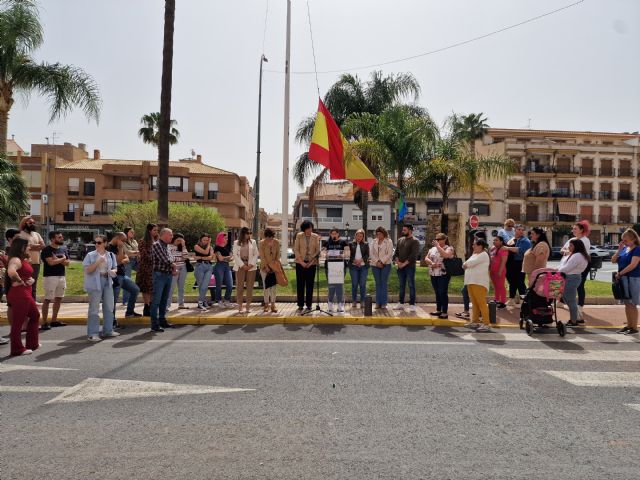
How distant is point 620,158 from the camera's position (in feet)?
215

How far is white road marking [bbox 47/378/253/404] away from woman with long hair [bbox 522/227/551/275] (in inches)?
268

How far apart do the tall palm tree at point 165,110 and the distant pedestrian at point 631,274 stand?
9.76 meters

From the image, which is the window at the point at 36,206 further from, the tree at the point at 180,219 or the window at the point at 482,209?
the window at the point at 482,209

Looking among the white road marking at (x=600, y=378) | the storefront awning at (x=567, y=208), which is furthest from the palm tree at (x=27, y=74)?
the storefront awning at (x=567, y=208)

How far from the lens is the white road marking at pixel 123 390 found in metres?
5.10

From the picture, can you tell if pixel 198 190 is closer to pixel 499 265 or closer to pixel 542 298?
pixel 499 265

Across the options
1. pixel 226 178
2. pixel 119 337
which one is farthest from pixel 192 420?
pixel 226 178

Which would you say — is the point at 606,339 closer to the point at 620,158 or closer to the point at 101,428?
the point at 101,428

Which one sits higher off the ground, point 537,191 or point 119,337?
point 537,191

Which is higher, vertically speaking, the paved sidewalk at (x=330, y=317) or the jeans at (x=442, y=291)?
the jeans at (x=442, y=291)

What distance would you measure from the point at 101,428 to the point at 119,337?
4.64 metres

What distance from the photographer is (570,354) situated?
7.29 meters

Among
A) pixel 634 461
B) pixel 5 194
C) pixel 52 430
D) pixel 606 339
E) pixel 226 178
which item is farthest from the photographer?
pixel 226 178

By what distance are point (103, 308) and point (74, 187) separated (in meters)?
57.9
